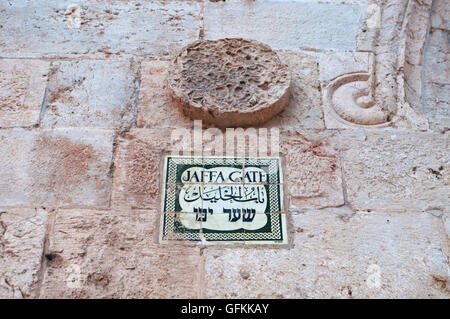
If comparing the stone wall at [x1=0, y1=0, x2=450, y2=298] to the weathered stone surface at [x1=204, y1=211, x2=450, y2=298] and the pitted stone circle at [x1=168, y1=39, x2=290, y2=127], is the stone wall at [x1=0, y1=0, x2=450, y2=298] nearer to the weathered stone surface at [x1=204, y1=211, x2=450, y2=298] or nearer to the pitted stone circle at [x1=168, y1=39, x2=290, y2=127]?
the weathered stone surface at [x1=204, y1=211, x2=450, y2=298]

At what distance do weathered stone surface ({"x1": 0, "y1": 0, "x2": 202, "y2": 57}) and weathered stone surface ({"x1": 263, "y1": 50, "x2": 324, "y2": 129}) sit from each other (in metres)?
0.61

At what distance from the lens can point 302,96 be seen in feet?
9.23

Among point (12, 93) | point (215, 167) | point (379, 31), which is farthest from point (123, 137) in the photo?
point (379, 31)

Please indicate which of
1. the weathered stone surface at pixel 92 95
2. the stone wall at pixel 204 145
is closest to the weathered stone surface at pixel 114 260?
the stone wall at pixel 204 145

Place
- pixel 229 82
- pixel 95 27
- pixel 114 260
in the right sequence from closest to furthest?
1. pixel 114 260
2. pixel 229 82
3. pixel 95 27

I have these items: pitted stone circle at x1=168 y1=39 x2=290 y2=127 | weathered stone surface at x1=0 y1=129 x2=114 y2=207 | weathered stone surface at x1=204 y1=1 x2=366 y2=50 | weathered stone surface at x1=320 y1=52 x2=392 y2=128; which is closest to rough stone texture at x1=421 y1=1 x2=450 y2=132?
weathered stone surface at x1=320 y1=52 x2=392 y2=128

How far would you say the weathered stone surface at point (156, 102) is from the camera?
8.83ft

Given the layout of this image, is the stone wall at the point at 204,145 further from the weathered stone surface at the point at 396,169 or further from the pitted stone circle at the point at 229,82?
the pitted stone circle at the point at 229,82

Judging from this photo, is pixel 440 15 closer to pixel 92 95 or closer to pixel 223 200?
pixel 223 200

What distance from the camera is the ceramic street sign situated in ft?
7.67

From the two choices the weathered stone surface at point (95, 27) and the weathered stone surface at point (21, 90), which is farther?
the weathered stone surface at point (95, 27)

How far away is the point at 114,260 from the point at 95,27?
1.48 meters

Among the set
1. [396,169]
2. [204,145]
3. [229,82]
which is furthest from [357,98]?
[204,145]

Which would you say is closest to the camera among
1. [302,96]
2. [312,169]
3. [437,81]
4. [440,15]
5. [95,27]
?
[312,169]
